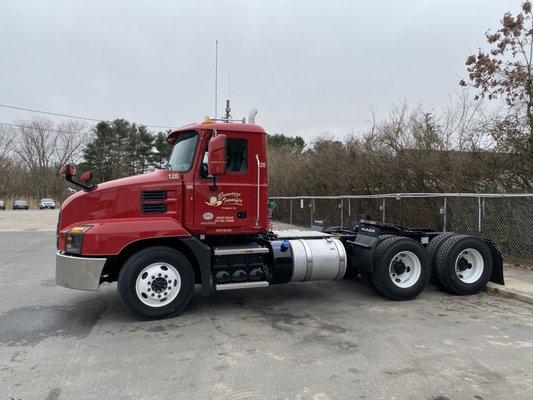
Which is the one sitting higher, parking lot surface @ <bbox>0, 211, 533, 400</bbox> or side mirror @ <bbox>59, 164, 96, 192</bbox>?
side mirror @ <bbox>59, 164, 96, 192</bbox>

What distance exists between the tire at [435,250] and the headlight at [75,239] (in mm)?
5624

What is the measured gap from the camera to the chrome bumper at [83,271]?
6488 mm

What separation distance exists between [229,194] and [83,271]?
2294 millimetres

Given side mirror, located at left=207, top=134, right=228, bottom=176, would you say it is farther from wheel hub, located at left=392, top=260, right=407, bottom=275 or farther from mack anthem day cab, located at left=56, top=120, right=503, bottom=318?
wheel hub, located at left=392, top=260, right=407, bottom=275

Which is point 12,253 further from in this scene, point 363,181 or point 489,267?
point 489,267

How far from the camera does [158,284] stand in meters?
6.73

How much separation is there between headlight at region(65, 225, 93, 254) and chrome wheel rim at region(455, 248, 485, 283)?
6065 mm

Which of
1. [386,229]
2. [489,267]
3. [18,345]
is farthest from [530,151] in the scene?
[18,345]

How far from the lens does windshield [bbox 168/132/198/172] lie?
7.20m

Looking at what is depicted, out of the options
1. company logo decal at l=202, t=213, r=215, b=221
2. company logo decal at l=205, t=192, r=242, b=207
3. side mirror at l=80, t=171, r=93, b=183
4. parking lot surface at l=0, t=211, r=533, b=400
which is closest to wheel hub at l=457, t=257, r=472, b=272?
parking lot surface at l=0, t=211, r=533, b=400

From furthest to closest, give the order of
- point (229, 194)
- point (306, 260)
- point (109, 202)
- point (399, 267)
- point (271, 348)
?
1. point (399, 267)
2. point (306, 260)
3. point (229, 194)
4. point (109, 202)
5. point (271, 348)

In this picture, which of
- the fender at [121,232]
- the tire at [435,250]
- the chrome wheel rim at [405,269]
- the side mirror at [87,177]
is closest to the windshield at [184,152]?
the fender at [121,232]

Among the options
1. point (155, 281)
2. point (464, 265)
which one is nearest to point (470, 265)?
point (464, 265)

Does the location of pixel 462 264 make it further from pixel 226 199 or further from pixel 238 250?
pixel 226 199
